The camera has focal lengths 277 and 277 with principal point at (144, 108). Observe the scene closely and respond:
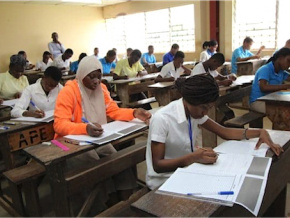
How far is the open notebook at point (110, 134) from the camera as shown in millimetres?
1651

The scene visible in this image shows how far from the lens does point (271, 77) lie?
→ 312cm

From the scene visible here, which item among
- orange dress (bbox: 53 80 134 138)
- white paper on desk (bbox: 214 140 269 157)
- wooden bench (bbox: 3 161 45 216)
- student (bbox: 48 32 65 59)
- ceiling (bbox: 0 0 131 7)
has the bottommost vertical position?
wooden bench (bbox: 3 161 45 216)

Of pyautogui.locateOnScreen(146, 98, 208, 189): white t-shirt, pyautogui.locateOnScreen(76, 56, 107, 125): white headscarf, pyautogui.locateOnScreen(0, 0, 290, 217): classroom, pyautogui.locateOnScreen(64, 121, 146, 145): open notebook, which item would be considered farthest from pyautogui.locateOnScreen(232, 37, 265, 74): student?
pyautogui.locateOnScreen(146, 98, 208, 189): white t-shirt

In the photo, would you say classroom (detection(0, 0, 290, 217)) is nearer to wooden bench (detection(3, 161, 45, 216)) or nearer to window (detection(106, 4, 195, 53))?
wooden bench (detection(3, 161, 45, 216))

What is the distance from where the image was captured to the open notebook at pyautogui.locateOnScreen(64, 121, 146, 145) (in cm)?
165

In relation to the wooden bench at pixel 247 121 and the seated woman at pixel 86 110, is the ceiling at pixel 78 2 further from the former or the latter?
the seated woman at pixel 86 110

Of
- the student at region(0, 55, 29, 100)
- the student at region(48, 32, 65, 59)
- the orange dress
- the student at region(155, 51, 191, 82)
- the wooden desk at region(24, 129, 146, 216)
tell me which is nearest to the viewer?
the wooden desk at region(24, 129, 146, 216)

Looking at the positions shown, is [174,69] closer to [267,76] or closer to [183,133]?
[267,76]

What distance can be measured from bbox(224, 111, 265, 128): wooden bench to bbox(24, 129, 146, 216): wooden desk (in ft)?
4.23

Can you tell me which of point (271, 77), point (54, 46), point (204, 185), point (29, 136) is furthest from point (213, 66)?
point (54, 46)

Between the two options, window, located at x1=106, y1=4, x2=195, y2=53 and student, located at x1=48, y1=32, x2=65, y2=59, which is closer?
window, located at x1=106, y1=4, x2=195, y2=53

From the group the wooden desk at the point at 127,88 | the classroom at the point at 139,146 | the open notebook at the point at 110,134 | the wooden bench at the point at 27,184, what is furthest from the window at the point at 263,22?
the wooden bench at the point at 27,184

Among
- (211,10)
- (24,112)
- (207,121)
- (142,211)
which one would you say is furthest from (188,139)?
(211,10)

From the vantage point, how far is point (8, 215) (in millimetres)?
2250
